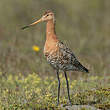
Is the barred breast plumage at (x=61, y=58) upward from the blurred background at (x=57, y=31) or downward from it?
downward

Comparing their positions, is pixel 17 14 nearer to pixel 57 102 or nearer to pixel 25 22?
pixel 25 22

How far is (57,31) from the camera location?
15039 mm

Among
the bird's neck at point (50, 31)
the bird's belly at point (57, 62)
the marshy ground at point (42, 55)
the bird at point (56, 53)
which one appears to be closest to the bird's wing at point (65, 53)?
the bird at point (56, 53)

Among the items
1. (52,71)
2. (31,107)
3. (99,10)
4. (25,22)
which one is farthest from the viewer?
(99,10)

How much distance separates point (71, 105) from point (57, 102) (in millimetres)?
445

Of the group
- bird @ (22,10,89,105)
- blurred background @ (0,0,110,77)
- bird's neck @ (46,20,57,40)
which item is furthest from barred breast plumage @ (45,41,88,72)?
blurred background @ (0,0,110,77)

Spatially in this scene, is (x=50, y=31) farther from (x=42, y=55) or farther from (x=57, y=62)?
(x=42, y=55)

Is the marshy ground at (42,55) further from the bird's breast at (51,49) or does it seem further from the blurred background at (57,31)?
the bird's breast at (51,49)

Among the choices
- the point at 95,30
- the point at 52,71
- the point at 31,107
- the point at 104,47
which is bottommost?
the point at 31,107

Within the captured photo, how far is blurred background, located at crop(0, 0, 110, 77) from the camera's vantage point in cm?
1127

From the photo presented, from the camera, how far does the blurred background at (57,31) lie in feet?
37.0

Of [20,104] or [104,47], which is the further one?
[104,47]

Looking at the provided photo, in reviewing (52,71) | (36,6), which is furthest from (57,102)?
(36,6)

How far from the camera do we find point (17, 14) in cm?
1639
